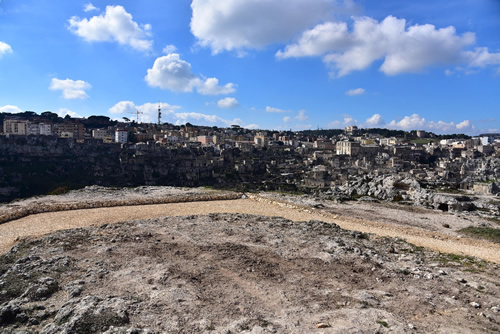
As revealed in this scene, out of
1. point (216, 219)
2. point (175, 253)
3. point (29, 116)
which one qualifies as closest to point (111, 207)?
point (216, 219)

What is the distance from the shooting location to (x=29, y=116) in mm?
118000

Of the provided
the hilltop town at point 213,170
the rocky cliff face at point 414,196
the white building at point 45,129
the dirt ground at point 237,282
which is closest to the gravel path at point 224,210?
the dirt ground at point 237,282

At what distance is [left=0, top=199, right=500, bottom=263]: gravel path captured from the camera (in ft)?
48.4

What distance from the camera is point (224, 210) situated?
74.6 ft

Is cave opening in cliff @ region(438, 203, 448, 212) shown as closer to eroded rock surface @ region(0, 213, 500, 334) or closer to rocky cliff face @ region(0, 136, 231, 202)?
eroded rock surface @ region(0, 213, 500, 334)

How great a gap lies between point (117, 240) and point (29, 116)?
129473 mm

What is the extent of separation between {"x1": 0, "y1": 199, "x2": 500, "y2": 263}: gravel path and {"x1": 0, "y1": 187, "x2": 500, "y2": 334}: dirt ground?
340 millimetres

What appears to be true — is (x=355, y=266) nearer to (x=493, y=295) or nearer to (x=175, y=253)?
(x=493, y=295)

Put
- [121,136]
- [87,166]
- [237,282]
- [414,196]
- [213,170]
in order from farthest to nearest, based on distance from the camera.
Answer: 1. [121,136]
2. [87,166]
3. [213,170]
4. [414,196]
5. [237,282]

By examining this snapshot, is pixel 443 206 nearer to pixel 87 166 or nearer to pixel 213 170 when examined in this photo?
pixel 213 170

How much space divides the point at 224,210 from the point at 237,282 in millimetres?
13992

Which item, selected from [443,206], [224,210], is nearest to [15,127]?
[224,210]

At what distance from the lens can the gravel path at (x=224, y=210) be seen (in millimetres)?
14755

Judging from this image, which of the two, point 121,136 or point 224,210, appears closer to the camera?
point 224,210
